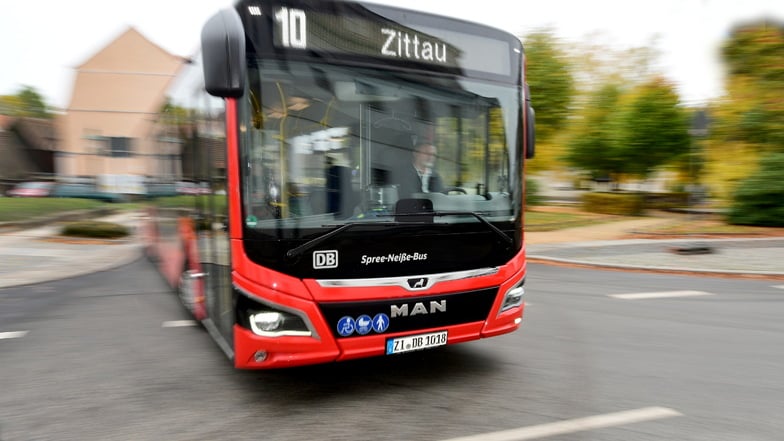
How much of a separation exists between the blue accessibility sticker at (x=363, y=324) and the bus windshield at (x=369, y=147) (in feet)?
2.22

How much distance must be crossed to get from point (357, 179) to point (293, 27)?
3.67 feet

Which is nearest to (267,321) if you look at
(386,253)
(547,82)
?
(386,253)

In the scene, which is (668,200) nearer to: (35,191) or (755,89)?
(755,89)

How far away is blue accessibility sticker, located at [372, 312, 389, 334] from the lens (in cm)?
435

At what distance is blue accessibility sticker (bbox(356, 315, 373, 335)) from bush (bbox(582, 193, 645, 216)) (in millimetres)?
22581

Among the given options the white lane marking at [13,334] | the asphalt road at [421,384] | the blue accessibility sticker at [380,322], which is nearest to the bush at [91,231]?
the asphalt road at [421,384]

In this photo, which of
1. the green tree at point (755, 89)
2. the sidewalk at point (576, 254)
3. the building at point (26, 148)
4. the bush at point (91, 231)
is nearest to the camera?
the sidewalk at point (576, 254)

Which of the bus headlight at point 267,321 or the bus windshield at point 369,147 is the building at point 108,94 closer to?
the bus windshield at point 369,147

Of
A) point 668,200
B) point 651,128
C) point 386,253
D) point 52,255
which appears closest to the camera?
point 386,253

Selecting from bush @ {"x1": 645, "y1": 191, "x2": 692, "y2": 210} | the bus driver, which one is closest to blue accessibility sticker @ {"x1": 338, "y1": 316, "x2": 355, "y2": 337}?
the bus driver

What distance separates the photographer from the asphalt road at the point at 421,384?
4.01 meters

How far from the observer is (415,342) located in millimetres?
4508

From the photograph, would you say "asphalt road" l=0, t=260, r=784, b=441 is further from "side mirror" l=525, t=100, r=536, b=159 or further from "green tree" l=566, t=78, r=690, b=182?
"green tree" l=566, t=78, r=690, b=182

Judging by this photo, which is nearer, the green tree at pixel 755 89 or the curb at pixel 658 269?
the curb at pixel 658 269
